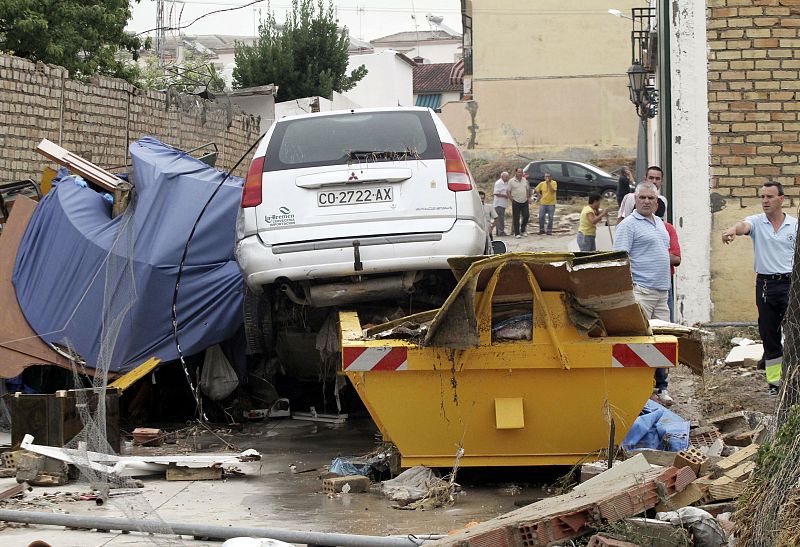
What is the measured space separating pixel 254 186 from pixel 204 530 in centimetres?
311

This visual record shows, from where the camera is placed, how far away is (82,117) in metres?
13.7

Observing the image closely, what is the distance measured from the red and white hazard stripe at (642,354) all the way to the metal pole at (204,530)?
1757 millimetres

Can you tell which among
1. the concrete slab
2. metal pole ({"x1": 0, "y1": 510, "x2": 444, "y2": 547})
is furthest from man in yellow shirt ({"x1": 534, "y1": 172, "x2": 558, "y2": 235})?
metal pole ({"x1": 0, "y1": 510, "x2": 444, "y2": 547})

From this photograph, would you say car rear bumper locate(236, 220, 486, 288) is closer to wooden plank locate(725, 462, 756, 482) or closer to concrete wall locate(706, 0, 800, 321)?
wooden plank locate(725, 462, 756, 482)

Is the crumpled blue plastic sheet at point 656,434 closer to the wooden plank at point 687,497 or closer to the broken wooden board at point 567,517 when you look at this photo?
the wooden plank at point 687,497

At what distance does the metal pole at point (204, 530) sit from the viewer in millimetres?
4684

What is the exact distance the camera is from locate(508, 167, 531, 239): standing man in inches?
1066

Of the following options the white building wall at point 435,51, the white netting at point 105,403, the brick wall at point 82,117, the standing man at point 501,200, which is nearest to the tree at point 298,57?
the standing man at point 501,200

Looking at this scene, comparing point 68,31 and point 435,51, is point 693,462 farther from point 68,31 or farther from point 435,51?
point 435,51

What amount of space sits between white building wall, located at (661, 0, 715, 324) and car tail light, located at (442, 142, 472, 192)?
5.25 meters

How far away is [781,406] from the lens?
15.3 ft

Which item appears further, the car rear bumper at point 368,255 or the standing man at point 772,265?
the standing man at point 772,265

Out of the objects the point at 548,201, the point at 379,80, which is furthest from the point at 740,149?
the point at 379,80

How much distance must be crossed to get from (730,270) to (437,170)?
582 centimetres
